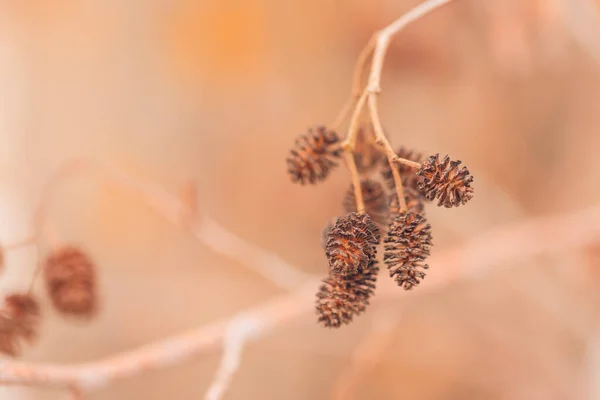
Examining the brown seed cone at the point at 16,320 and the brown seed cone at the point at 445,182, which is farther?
the brown seed cone at the point at 16,320

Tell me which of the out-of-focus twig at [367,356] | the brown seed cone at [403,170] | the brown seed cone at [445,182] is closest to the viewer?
the brown seed cone at [445,182]

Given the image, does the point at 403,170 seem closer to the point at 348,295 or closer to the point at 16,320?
the point at 348,295

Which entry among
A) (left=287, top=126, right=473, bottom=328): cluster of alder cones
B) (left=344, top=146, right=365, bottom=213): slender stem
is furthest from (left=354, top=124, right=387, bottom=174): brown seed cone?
(left=344, top=146, right=365, bottom=213): slender stem

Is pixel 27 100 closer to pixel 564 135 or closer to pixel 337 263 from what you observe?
pixel 564 135

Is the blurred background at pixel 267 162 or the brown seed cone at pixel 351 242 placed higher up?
the blurred background at pixel 267 162

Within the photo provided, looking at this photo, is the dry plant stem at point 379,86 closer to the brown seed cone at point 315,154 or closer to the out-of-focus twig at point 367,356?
the brown seed cone at point 315,154

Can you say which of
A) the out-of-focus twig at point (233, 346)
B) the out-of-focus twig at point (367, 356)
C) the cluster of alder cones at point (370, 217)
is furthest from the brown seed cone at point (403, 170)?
the out-of-focus twig at point (367, 356)
